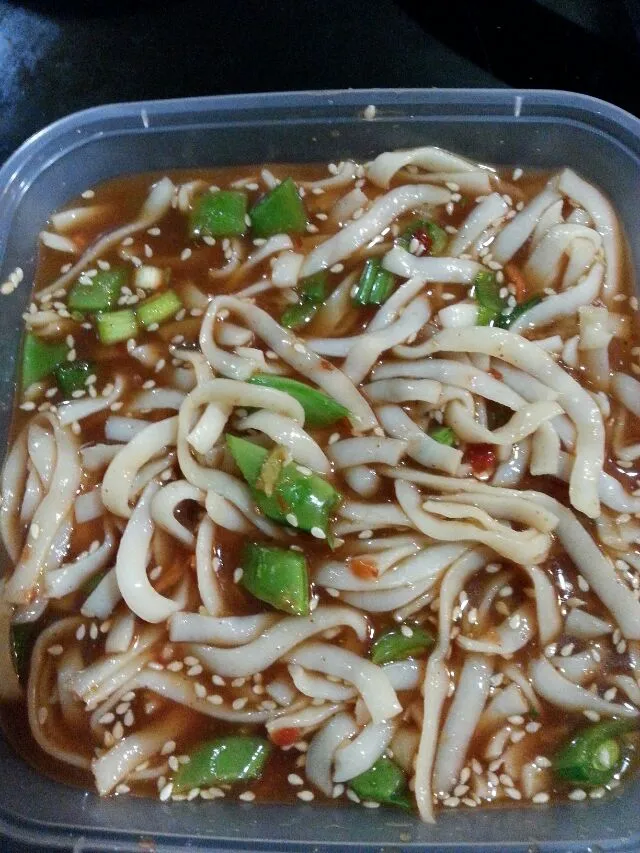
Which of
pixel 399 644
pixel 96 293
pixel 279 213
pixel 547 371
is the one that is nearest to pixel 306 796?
pixel 399 644

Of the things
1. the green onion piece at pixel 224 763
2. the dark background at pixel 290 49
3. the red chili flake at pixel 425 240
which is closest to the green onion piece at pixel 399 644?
the green onion piece at pixel 224 763

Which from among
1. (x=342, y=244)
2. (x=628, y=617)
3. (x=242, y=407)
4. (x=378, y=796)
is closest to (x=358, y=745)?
(x=378, y=796)

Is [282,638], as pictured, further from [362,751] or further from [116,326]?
[116,326]

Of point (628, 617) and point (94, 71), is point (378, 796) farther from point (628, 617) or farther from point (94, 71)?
point (94, 71)

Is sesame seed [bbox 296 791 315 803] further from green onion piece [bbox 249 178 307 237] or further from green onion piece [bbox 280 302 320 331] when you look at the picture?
green onion piece [bbox 249 178 307 237]

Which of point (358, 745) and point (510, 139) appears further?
point (510, 139)

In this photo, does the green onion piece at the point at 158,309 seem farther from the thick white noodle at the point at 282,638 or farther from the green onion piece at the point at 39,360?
the thick white noodle at the point at 282,638
